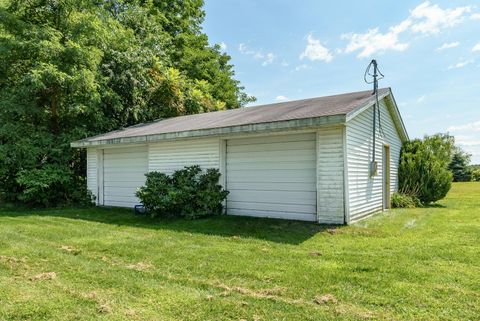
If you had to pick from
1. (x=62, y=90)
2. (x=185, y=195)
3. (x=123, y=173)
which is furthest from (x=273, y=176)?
(x=62, y=90)

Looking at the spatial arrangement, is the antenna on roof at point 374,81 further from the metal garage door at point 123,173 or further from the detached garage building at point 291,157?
the metal garage door at point 123,173

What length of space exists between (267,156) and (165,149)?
322cm

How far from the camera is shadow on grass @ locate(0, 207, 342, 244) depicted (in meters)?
6.28

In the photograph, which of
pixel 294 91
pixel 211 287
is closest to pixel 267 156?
pixel 211 287

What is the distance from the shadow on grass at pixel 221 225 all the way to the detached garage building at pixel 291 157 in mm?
545

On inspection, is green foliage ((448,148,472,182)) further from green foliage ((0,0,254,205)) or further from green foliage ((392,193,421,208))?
green foliage ((0,0,254,205))

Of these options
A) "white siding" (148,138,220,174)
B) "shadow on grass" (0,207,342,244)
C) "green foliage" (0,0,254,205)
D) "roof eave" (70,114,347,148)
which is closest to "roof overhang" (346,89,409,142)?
"roof eave" (70,114,347,148)

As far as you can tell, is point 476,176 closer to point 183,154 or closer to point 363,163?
point 363,163

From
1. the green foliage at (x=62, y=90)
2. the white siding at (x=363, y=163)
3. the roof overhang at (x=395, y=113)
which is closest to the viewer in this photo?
the white siding at (x=363, y=163)

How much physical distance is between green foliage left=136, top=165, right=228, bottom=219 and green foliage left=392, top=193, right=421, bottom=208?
18.6 ft

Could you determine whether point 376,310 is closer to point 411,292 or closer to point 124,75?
point 411,292

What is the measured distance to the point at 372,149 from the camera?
9.01 m

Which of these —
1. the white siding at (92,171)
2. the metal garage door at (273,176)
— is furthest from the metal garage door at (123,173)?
the metal garage door at (273,176)

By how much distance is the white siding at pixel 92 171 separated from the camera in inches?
453
